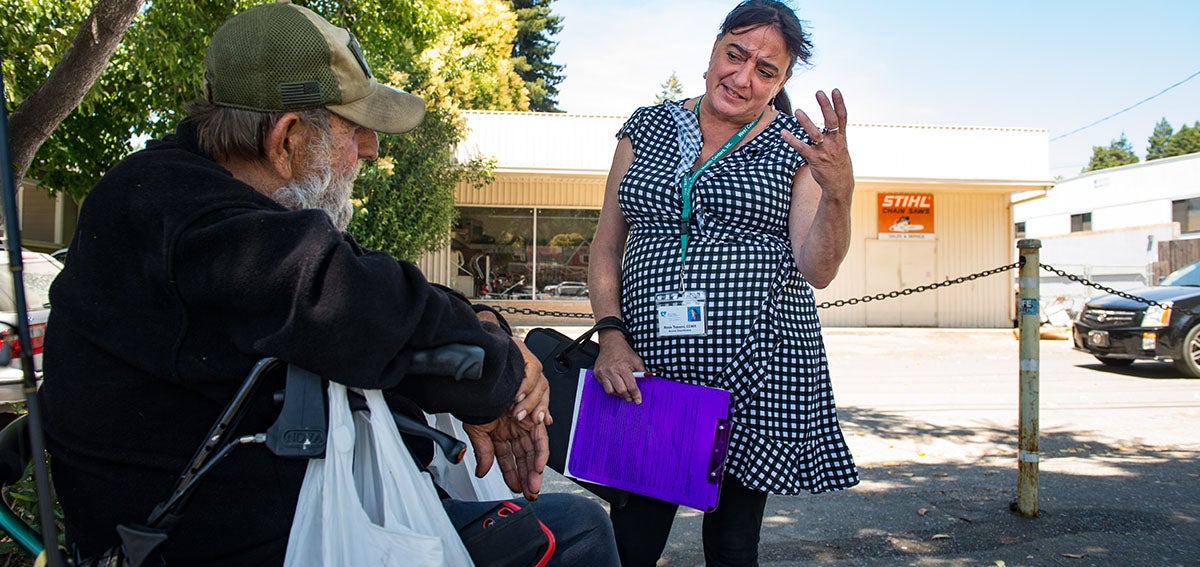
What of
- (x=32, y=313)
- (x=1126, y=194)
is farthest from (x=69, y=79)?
(x=1126, y=194)

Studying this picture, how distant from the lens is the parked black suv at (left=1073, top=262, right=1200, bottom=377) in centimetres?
1031

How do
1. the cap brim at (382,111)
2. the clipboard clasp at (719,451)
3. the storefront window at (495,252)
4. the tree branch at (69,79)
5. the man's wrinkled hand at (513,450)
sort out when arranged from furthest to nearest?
the storefront window at (495,252) → the tree branch at (69,79) → the clipboard clasp at (719,451) → the man's wrinkled hand at (513,450) → the cap brim at (382,111)

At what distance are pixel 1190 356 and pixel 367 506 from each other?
38.0 feet

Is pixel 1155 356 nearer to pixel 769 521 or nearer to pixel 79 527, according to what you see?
pixel 769 521

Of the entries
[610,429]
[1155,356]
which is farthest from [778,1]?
[1155,356]

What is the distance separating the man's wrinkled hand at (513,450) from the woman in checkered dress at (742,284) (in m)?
0.51

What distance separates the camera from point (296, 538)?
135 cm

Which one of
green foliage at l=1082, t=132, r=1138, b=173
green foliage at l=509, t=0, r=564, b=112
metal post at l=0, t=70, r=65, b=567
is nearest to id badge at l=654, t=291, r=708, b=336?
metal post at l=0, t=70, r=65, b=567

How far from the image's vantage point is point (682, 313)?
7.63ft

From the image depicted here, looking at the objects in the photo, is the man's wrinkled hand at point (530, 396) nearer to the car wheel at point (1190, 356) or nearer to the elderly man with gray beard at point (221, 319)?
the elderly man with gray beard at point (221, 319)

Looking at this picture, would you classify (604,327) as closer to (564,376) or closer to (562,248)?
(564,376)

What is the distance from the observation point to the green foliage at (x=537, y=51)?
141 feet

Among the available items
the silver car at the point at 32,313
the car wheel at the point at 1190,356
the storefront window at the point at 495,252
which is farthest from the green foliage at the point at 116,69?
the car wheel at the point at 1190,356

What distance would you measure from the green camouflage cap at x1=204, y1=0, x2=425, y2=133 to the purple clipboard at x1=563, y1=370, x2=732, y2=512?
1.13 metres
